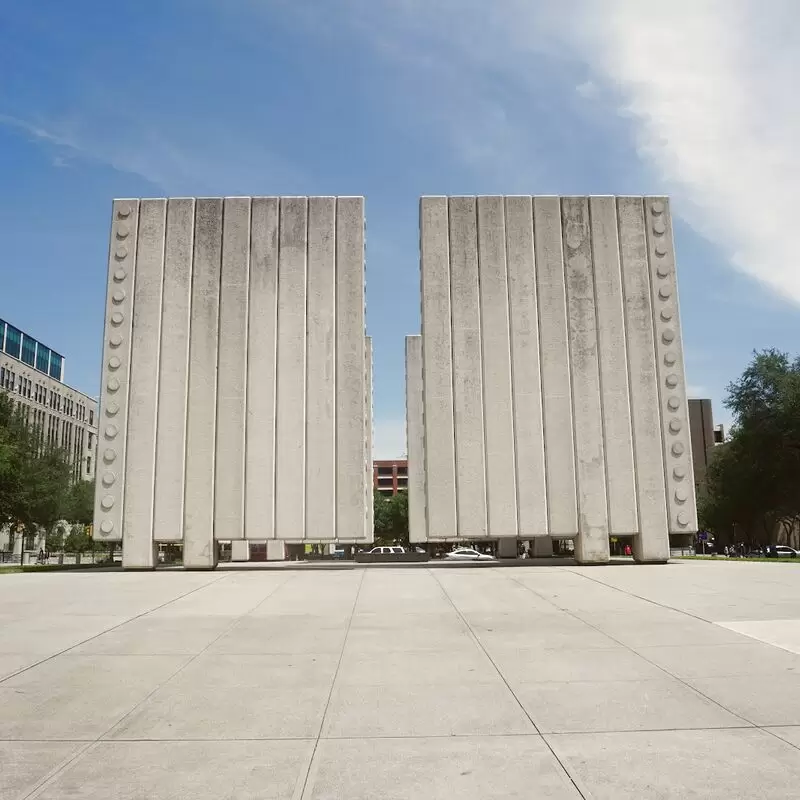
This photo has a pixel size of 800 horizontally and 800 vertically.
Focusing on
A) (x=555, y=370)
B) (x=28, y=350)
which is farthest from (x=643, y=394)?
(x=28, y=350)

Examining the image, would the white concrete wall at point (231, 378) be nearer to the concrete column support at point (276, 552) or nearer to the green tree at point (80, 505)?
the green tree at point (80, 505)

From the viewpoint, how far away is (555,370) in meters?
27.9

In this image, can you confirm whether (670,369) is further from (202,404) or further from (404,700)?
(404,700)

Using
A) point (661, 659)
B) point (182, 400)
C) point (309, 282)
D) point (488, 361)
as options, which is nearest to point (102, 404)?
point (182, 400)

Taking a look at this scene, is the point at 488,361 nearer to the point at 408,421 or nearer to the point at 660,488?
the point at 660,488

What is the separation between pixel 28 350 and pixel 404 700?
110418 millimetres

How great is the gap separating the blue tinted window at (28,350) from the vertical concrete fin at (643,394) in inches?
3756

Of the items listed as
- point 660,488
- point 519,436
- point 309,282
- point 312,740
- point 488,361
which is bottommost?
point 312,740

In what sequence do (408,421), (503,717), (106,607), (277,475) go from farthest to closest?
(408,421) < (277,475) < (106,607) < (503,717)

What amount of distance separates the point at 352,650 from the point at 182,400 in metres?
19.2

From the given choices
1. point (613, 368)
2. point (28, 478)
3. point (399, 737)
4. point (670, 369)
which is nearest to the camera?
point (399, 737)

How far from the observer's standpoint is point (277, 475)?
Result: 27.4 metres

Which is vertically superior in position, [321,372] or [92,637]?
[321,372]

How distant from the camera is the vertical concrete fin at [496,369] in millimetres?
27266
